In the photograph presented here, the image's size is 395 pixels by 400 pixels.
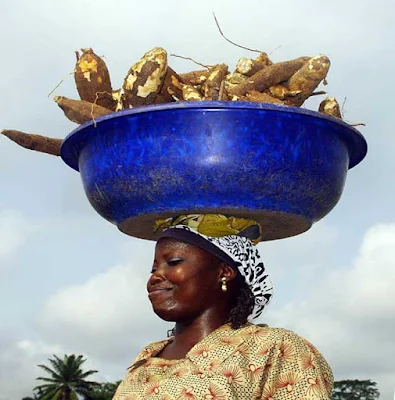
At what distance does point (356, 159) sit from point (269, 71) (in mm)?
605

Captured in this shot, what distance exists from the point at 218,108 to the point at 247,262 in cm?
76

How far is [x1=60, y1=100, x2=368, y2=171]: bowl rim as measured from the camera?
353 cm

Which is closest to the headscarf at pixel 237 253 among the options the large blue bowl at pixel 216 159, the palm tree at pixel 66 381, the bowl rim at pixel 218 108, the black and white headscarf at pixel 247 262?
the black and white headscarf at pixel 247 262

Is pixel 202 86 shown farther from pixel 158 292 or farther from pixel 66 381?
pixel 66 381

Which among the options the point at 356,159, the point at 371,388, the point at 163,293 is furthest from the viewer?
the point at 371,388

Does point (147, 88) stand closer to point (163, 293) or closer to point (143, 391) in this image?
point (163, 293)

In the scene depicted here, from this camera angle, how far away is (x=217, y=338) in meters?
3.76

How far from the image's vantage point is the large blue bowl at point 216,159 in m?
3.54

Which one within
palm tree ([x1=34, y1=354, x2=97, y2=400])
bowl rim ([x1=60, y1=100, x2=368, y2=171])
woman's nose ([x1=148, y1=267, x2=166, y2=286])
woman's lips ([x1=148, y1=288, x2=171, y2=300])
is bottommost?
woman's lips ([x1=148, y1=288, x2=171, y2=300])

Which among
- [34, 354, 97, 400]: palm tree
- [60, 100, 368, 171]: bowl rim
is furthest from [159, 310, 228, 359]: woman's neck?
[34, 354, 97, 400]: palm tree

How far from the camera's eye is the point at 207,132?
3.54m

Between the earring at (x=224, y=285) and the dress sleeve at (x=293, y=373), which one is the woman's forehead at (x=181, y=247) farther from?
the dress sleeve at (x=293, y=373)

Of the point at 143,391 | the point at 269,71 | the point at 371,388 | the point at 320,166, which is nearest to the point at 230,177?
the point at 320,166

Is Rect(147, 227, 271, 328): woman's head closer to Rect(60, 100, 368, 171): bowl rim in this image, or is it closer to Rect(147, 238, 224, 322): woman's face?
Rect(147, 238, 224, 322): woman's face
